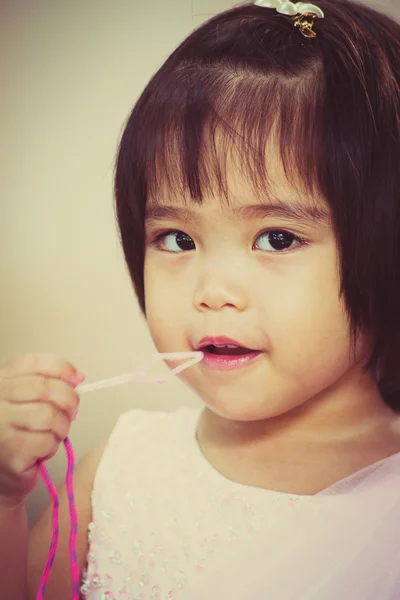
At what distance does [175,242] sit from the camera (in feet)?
→ 2.31

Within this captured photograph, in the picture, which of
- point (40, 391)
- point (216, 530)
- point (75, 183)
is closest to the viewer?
point (40, 391)

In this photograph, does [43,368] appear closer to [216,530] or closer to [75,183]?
[216,530]

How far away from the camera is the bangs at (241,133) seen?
63 centimetres

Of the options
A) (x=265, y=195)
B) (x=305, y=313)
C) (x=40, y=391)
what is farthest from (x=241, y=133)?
(x=40, y=391)

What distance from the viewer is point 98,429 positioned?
3.26ft

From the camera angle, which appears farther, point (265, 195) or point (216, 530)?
point (216, 530)

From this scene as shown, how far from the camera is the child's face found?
64 centimetres

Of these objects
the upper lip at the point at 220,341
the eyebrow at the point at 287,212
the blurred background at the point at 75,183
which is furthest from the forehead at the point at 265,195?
the blurred background at the point at 75,183

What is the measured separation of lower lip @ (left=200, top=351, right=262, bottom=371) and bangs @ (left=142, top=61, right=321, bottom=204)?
0.14 m

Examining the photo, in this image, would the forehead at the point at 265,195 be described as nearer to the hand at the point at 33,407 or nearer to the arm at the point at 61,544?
the hand at the point at 33,407

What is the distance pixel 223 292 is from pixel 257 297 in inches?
1.2

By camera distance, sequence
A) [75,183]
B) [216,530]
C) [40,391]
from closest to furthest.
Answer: [40,391], [216,530], [75,183]

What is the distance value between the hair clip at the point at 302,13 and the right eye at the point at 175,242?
207mm

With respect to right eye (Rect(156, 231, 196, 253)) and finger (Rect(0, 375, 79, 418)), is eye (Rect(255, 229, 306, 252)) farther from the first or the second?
finger (Rect(0, 375, 79, 418))
